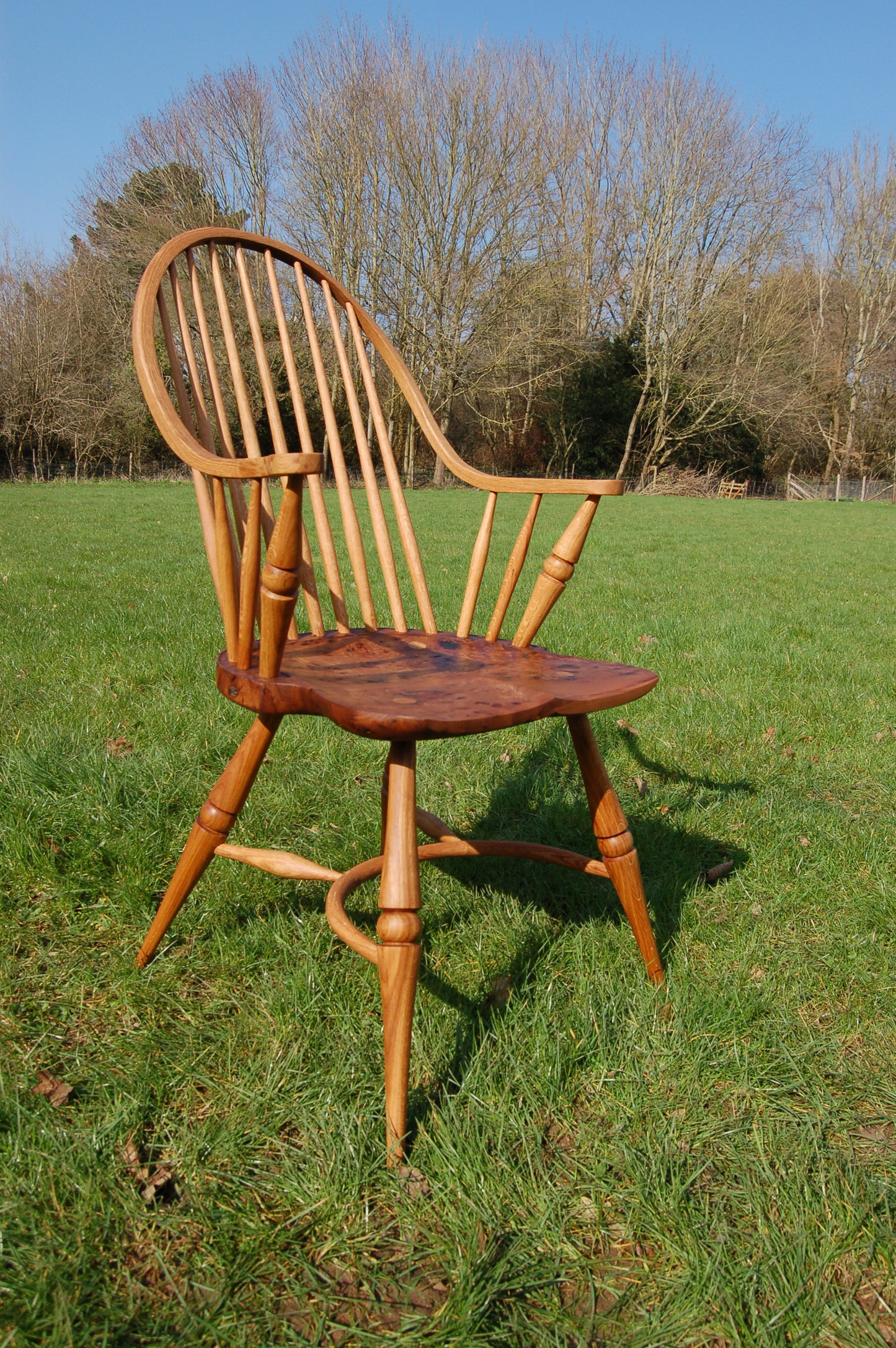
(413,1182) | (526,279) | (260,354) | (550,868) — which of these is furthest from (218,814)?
(526,279)

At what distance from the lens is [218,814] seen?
1708mm

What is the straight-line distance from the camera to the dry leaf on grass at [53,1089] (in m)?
1.45

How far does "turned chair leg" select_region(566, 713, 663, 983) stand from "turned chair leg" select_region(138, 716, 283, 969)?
621mm

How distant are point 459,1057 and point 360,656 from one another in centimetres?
83

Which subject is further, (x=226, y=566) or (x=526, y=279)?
(x=526, y=279)

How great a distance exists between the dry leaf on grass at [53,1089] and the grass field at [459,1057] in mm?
16

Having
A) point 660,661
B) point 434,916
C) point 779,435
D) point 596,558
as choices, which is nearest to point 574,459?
point 779,435

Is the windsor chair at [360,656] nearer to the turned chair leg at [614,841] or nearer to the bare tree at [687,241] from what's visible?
the turned chair leg at [614,841]

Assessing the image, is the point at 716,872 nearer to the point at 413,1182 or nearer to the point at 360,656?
the point at 360,656

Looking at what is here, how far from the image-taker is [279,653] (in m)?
1.43

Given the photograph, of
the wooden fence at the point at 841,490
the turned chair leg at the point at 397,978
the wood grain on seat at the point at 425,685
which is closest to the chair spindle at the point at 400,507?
the wood grain on seat at the point at 425,685

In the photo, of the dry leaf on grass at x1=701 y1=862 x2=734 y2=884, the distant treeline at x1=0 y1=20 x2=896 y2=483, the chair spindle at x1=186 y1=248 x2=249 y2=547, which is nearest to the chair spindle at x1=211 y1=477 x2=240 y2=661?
the chair spindle at x1=186 y1=248 x2=249 y2=547

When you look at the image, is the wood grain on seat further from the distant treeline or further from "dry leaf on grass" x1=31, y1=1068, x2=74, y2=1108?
the distant treeline

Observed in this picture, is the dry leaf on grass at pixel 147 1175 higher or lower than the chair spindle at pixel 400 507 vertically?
lower
